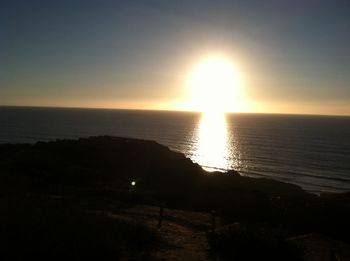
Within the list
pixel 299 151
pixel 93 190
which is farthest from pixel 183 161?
pixel 299 151

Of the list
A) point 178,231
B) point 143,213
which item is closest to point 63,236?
point 178,231

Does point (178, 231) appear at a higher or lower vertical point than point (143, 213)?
higher

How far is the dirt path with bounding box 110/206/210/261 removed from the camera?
42.9 ft

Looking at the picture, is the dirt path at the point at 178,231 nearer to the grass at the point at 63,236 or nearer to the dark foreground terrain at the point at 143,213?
the dark foreground terrain at the point at 143,213

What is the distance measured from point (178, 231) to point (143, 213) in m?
4.36

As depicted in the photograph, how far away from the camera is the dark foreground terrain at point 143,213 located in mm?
11688

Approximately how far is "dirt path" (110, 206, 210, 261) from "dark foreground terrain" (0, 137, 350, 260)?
5 centimetres

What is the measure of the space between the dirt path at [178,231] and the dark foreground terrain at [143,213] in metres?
0.05

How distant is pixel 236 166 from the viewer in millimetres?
81625

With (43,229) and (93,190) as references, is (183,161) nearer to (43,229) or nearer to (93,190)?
(93,190)

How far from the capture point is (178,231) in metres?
17.2

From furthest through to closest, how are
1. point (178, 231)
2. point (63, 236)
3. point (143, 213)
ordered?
1. point (143, 213)
2. point (178, 231)
3. point (63, 236)

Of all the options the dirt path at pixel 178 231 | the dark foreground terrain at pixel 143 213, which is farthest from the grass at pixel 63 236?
the dirt path at pixel 178 231

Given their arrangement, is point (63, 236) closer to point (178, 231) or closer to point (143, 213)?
point (178, 231)
